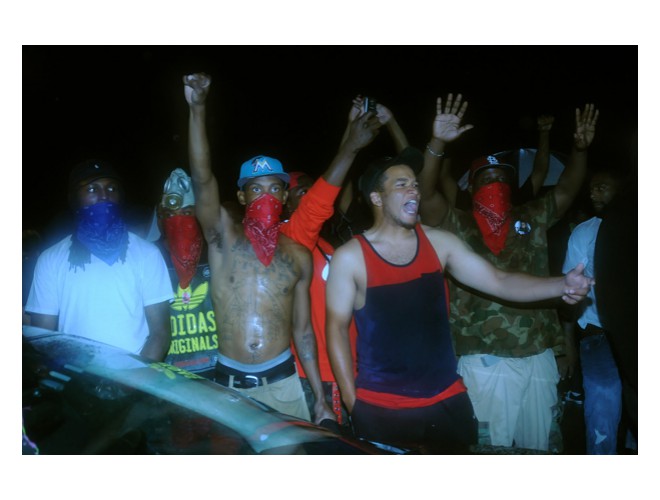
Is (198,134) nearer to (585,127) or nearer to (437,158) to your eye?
(437,158)

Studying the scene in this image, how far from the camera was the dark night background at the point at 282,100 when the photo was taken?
4.49 metres

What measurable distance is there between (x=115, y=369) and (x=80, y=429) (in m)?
0.27

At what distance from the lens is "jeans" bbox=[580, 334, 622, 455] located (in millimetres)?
4578

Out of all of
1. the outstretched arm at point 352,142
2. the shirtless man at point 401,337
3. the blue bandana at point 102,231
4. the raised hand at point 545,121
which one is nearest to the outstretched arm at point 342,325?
the shirtless man at point 401,337

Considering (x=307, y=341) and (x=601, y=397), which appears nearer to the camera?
(x=307, y=341)

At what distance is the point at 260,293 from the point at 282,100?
7.48ft

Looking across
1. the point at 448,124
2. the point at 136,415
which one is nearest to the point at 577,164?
the point at 448,124

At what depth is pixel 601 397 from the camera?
15.3ft

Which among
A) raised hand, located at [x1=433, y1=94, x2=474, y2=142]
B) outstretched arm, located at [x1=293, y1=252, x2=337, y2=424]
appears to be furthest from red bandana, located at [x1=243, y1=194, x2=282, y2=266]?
raised hand, located at [x1=433, y1=94, x2=474, y2=142]

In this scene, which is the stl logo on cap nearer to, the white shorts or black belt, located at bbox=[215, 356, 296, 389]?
black belt, located at bbox=[215, 356, 296, 389]

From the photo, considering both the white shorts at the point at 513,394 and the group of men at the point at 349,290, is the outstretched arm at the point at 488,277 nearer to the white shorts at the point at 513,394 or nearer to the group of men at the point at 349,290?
the group of men at the point at 349,290

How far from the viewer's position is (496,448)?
3107 mm

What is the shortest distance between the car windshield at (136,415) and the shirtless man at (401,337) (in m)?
1.07

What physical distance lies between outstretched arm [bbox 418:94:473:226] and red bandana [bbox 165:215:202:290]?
163 centimetres
